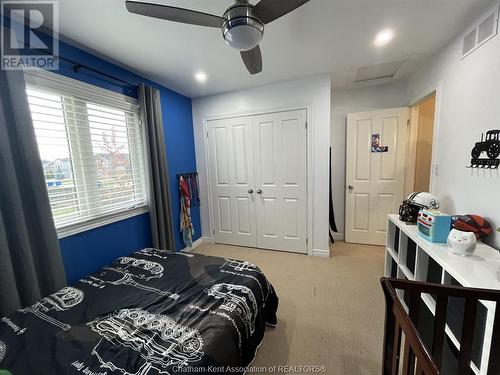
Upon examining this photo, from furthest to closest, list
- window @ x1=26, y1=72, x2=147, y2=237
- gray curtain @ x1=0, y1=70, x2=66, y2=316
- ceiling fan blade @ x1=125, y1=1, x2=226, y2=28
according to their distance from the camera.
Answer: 1. window @ x1=26, y1=72, x2=147, y2=237
2. gray curtain @ x1=0, y1=70, x2=66, y2=316
3. ceiling fan blade @ x1=125, y1=1, x2=226, y2=28

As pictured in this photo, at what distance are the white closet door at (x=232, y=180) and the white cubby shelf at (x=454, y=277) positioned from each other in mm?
2013

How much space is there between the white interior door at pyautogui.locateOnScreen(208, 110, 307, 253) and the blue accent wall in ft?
1.47

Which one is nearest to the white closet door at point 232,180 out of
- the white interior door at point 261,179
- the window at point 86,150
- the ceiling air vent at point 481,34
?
the white interior door at point 261,179

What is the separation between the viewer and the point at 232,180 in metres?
3.31

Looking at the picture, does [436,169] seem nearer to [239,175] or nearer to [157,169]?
[239,175]

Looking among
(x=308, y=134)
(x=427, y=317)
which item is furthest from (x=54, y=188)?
(x=427, y=317)

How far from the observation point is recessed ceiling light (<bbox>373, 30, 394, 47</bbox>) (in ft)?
5.85

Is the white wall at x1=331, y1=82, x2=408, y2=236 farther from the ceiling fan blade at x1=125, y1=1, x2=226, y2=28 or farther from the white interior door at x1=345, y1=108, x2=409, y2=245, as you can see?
the ceiling fan blade at x1=125, y1=1, x2=226, y2=28

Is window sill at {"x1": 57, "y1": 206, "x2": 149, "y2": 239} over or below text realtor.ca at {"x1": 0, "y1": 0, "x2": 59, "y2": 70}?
below

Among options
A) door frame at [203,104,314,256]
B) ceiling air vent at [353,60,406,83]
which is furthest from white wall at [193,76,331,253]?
ceiling air vent at [353,60,406,83]

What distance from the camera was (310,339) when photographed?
1614mm

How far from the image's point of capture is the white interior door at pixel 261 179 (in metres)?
2.92

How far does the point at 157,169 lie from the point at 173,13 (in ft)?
5.63

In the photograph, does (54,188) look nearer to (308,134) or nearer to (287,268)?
(287,268)
